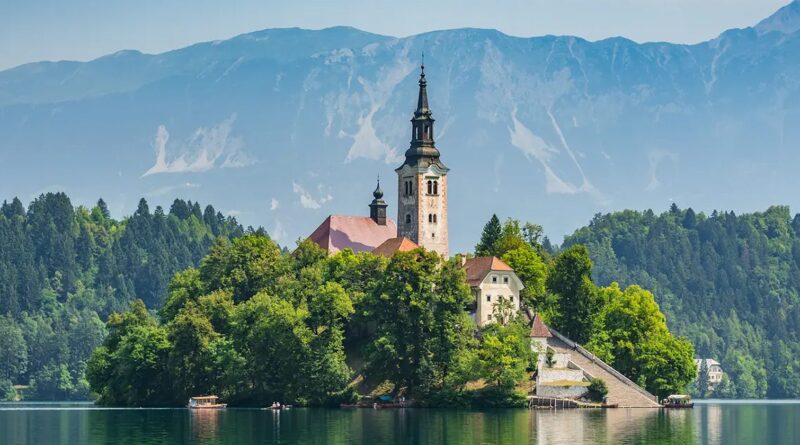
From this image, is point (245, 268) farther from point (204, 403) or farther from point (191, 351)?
point (204, 403)

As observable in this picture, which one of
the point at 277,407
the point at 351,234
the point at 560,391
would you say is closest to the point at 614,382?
the point at 560,391

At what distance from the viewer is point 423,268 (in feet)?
423

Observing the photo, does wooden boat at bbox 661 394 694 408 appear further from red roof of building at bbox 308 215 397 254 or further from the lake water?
red roof of building at bbox 308 215 397 254

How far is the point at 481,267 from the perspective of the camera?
139 metres

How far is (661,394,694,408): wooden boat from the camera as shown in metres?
135

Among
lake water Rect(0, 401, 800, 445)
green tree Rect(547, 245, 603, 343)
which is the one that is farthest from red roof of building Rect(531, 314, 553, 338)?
lake water Rect(0, 401, 800, 445)

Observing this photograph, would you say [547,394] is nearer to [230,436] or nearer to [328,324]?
[328,324]

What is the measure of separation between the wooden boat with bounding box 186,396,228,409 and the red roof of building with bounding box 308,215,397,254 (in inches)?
1044

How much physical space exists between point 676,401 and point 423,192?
30426 millimetres

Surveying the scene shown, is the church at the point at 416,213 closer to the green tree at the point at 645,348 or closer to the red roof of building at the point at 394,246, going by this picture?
the red roof of building at the point at 394,246

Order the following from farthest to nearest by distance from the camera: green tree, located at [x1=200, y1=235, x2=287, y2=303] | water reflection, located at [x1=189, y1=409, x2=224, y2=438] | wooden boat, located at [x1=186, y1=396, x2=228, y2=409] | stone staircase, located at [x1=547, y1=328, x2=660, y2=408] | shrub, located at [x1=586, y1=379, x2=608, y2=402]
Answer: green tree, located at [x1=200, y1=235, x2=287, y2=303] < stone staircase, located at [x1=547, y1=328, x2=660, y2=408] < shrub, located at [x1=586, y1=379, x2=608, y2=402] < wooden boat, located at [x1=186, y1=396, x2=228, y2=409] < water reflection, located at [x1=189, y1=409, x2=224, y2=438]

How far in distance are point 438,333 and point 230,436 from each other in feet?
115

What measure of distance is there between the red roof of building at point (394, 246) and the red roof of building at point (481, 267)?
5.20 meters

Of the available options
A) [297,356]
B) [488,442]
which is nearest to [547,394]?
[297,356]
